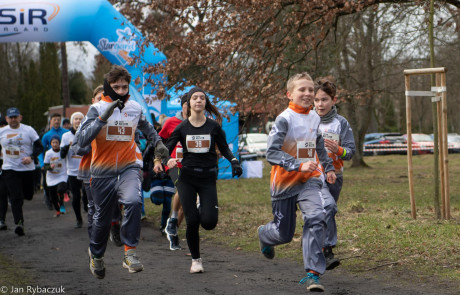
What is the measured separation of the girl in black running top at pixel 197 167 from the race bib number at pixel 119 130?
0.94m

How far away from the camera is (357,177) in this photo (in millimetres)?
25000

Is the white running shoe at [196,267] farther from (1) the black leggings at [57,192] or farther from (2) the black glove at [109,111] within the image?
(1) the black leggings at [57,192]

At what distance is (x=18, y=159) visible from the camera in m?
11.8

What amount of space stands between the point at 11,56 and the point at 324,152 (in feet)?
193

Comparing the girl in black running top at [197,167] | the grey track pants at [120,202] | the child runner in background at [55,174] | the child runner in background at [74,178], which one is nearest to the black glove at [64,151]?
the child runner in background at [74,178]

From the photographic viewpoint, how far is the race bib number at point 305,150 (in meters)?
6.26

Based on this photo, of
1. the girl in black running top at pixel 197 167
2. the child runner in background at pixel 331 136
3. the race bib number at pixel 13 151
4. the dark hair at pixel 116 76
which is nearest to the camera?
the dark hair at pixel 116 76

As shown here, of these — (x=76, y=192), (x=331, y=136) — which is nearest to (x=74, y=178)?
(x=76, y=192)

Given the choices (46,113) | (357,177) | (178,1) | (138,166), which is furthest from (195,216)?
(46,113)

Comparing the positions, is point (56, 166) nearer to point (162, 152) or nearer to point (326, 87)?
point (162, 152)

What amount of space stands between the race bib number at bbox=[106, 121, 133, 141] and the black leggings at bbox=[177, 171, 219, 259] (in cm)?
110

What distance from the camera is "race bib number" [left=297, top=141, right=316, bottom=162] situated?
6.26m

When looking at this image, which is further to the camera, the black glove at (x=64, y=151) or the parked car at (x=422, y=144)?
the parked car at (x=422, y=144)

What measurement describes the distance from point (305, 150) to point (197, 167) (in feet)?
5.27
